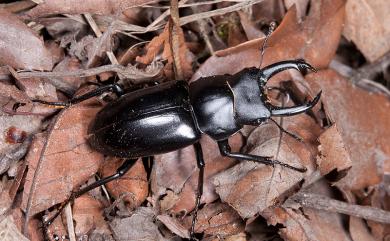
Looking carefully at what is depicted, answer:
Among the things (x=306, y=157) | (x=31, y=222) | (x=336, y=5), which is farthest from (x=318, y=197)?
(x=31, y=222)

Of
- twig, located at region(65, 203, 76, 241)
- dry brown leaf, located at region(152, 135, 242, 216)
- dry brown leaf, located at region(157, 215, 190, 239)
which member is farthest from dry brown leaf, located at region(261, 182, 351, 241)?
twig, located at region(65, 203, 76, 241)

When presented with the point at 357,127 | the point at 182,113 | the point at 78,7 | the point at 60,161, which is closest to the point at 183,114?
the point at 182,113

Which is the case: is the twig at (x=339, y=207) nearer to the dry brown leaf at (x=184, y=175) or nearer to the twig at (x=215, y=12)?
the dry brown leaf at (x=184, y=175)

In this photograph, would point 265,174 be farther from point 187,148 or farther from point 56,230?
point 56,230

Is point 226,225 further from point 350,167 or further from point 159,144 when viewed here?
point 350,167

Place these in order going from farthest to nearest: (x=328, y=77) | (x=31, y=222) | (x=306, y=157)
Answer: (x=328, y=77) < (x=306, y=157) < (x=31, y=222)

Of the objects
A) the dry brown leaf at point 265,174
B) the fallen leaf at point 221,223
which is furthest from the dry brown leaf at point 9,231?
the dry brown leaf at point 265,174

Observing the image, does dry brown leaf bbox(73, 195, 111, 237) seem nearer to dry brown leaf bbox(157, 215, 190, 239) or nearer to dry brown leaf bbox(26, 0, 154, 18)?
dry brown leaf bbox(157, 215, 190, 239)
